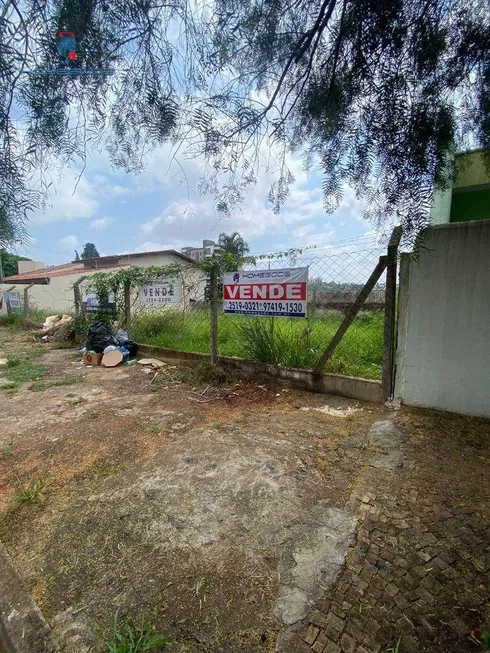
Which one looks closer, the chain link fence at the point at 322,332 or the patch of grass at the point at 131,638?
the patch of grass at the point at 131,638

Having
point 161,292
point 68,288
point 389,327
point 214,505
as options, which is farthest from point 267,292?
point 68,288

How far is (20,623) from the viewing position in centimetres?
140

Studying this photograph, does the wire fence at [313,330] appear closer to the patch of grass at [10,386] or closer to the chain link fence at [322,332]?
the chain link fence at [322,332]

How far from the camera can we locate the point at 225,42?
1936mm

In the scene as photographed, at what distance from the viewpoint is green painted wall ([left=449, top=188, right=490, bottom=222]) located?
640 centimetres

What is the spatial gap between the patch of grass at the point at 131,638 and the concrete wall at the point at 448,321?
305cm

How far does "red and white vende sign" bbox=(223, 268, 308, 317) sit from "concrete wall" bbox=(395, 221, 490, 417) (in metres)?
1.22

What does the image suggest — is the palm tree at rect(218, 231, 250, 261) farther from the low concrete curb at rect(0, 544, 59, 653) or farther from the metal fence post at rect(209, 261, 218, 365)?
the low concrete curb at rect(0, 544, 59, 653)

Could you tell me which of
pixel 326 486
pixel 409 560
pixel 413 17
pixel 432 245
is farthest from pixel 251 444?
pixel 413 17

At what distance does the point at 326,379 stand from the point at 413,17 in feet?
10.8

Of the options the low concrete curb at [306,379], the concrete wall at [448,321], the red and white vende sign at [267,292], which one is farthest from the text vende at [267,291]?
the concrete wall at [448,321]

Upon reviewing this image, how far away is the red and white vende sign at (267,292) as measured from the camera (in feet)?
13.7

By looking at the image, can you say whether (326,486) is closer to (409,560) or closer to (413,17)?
(409,560)

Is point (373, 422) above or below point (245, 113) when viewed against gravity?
below
